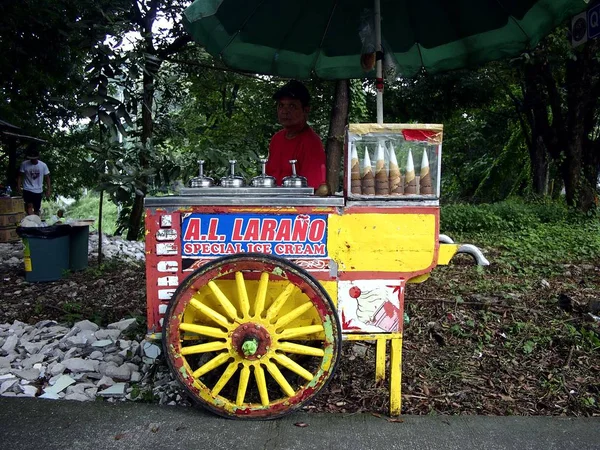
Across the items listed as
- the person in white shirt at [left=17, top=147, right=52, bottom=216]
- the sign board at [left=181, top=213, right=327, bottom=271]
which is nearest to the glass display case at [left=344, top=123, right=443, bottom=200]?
the sign board at [left=181, top=213, right=327, bottom=271]

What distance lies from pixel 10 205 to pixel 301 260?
9.47 meters

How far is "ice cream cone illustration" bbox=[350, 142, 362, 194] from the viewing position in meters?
2.69

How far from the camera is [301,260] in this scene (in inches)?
107

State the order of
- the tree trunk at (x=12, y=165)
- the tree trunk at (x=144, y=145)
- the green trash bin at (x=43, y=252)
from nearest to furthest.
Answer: the tree trunk at (x=144, y=145) < the green trash bin at (x=43, y=252) < the tree trunk at (x=12, y=165)

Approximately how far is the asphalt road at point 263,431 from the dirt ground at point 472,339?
28 cm

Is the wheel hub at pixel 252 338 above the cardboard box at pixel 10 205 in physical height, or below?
below

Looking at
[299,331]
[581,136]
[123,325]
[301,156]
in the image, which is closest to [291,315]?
[299,331]

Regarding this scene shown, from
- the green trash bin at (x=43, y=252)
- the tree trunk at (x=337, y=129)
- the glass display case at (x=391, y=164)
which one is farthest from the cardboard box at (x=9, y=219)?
the glass display case at (x=391, y=164)

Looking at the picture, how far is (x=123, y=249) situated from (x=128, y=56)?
4.69 meters

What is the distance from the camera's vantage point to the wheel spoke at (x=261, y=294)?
2.61 m

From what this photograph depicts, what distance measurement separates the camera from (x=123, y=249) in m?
8.62

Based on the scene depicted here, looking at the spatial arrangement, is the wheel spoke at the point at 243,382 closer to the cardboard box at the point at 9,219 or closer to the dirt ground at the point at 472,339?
the dirt ground at the point at 472,339

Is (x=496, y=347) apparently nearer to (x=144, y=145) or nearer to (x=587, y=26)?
(x=587, y=26)

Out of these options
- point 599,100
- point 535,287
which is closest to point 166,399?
point 535,287
